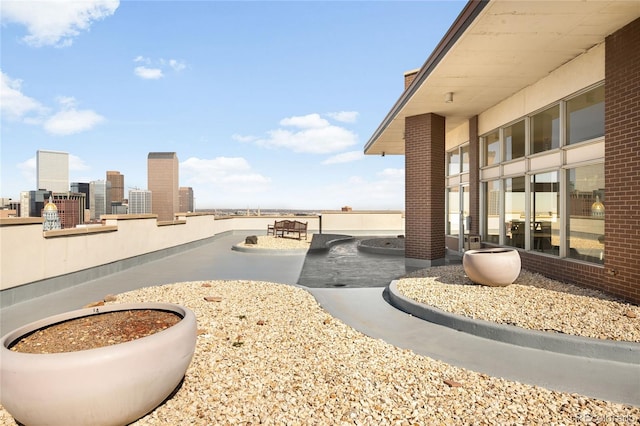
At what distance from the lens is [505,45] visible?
22.7 feet

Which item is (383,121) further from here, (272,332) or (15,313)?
(15,313)

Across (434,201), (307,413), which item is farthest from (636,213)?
(307,413)

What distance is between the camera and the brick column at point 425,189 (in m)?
11.5

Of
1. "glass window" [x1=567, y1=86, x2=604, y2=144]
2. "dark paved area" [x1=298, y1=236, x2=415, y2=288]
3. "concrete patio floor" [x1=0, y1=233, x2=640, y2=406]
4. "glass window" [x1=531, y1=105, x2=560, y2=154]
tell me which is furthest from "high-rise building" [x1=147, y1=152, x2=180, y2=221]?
"glass window" [x1=567, y1=86, x2=604, y2=144]

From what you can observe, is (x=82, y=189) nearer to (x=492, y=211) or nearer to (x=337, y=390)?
(x=492, y=211)

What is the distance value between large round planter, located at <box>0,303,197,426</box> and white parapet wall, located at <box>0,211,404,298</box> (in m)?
4.93

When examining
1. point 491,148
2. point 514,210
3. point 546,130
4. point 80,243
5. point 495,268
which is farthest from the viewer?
point 491,148

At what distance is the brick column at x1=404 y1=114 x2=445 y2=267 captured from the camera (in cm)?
1152

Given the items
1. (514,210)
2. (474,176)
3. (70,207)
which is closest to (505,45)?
(514,210)

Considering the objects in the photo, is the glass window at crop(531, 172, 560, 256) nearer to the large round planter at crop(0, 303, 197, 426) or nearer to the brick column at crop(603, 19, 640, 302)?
the brick column at crop(603, 19, 640, 302)

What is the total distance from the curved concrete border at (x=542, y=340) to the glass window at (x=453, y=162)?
10.00m

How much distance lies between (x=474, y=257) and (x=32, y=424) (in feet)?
21.8

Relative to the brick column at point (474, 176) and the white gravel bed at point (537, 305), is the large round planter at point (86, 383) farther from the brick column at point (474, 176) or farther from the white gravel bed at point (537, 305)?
the brick column at point (474, 176)

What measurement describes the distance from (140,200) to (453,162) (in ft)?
353
